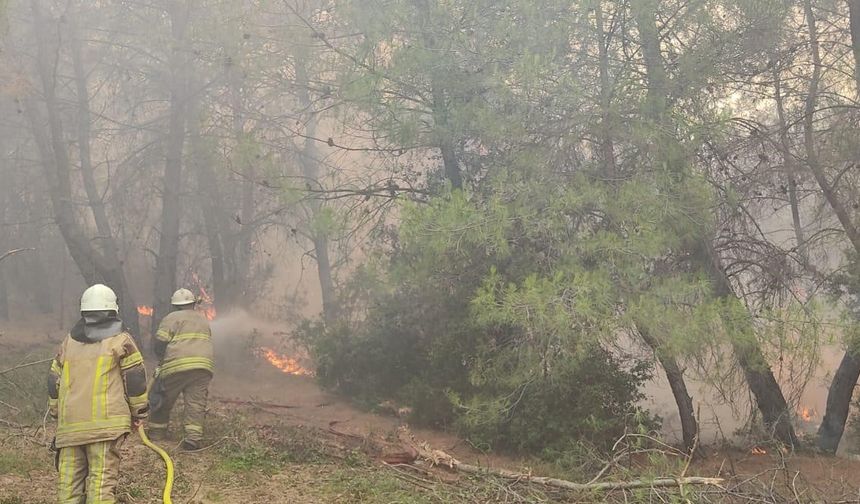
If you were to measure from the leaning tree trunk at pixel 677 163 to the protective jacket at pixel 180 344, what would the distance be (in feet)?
18.5

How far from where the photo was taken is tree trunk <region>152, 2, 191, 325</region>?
15586 millimetres

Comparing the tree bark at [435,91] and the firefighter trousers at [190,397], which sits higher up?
the tree bark at [435,91]

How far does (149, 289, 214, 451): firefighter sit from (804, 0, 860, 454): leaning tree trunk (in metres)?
7.15

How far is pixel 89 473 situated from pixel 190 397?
269cm

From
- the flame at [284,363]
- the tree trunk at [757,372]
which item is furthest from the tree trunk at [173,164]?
the tree trunk at [757,372]

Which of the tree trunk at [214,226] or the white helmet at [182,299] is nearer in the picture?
the white helmet at [182,299]

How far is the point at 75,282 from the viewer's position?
2358cm

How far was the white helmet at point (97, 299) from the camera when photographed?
4.95 m

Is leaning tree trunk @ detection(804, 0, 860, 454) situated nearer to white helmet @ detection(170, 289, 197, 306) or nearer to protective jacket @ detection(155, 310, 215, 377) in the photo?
protective jacket @ detection(155, 310, 215, 377)

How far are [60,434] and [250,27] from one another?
784 centimetres

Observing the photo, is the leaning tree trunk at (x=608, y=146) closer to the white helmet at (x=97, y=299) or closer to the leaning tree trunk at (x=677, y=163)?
the leaning tree trunk at (x=677, y=163)

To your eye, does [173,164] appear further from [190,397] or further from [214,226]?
[190,397]

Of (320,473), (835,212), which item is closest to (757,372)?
(835,212)

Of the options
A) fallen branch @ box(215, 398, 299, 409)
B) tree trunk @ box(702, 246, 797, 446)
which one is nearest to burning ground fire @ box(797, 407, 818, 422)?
tree trunk @ box(702, 246, 797, 446)
